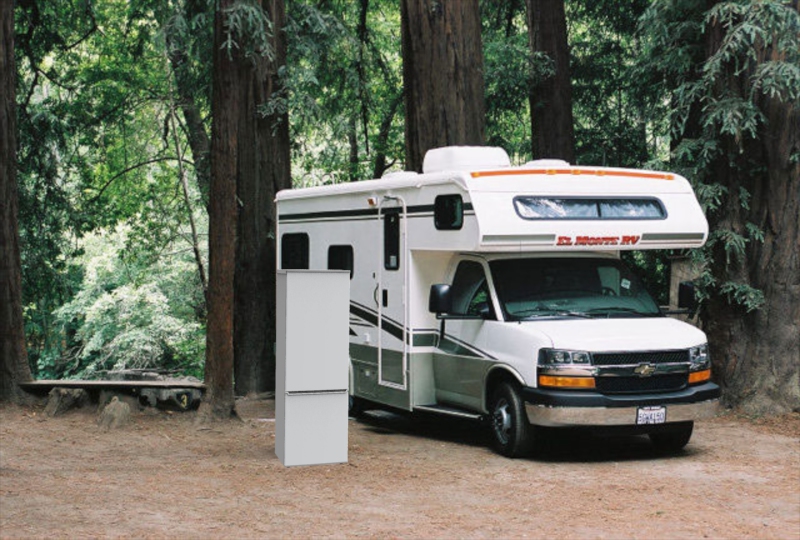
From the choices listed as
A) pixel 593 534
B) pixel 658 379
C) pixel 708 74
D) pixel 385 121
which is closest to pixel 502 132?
pixel 385 121

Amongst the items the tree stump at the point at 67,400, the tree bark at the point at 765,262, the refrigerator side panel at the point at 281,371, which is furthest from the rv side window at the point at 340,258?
the tree bark at the point at 765,262

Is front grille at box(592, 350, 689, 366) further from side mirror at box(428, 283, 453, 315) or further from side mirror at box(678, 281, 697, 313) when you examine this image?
side mirror at box(428, 283, 453, 315)

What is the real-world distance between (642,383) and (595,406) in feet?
1.99

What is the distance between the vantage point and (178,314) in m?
31.3

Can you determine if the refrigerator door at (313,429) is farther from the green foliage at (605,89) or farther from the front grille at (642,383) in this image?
the green foliage at (605,89)

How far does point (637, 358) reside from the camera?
436 inches

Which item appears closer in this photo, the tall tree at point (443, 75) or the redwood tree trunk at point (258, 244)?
the tall tree at point (443, 75)

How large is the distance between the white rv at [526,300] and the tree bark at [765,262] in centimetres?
265

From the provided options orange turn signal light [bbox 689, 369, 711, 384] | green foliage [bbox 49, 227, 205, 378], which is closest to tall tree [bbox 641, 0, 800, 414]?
orange turn signal light [bbox 689, 369, 711, 384]

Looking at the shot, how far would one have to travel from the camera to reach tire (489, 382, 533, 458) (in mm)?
11266

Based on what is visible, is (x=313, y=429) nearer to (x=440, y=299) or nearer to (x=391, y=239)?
(x=440, y=299)

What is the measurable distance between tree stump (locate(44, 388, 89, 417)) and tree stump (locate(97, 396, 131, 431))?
2.76 feet

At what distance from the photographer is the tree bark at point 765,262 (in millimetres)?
14391

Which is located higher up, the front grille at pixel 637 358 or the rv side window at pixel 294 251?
the rv side window at pixel 294 251
